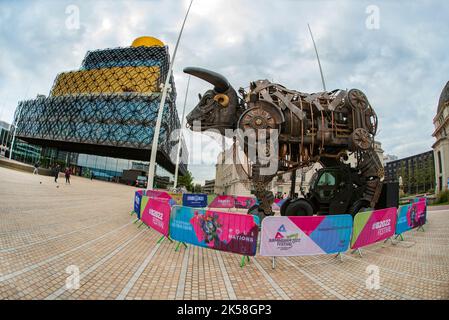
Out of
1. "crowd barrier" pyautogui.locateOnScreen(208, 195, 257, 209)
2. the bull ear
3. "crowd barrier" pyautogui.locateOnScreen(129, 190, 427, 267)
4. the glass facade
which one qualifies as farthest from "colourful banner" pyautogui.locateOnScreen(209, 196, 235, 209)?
the glass facade

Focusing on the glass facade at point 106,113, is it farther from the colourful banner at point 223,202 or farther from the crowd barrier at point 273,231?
the crowd barrier at point 273,231

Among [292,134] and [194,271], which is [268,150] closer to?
[292,134]

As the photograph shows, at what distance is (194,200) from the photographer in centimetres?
1564

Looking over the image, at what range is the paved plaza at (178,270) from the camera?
335 cm

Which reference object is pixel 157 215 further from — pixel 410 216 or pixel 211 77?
pixel 410 216

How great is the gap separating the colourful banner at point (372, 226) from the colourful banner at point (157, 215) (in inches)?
202

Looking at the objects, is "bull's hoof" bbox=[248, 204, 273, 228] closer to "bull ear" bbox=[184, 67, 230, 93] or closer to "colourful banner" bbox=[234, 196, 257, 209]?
"bull ear" bbox=[184, 67, 230, 93]

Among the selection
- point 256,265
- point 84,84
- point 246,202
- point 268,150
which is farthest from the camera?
point 84,84

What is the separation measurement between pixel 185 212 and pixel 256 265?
2.25m

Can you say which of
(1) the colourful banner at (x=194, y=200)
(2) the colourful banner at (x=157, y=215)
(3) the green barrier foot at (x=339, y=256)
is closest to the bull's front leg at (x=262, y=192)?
(3) the green barrier foot at (x=339, y=256)

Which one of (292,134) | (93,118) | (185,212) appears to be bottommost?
(185,212)

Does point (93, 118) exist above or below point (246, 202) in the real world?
above

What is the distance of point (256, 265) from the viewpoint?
15.6 ft

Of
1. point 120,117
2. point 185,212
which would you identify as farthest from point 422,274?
point 120,117
